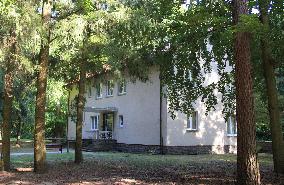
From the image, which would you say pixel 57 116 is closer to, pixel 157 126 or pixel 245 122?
pixel 157 126

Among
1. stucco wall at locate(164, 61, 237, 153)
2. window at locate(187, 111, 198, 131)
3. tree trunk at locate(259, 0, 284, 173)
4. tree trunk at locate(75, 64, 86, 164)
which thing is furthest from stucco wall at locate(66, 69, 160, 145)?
tree trunk at locate(259, 0, 284, 173)

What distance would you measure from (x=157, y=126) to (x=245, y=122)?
61.3 feet

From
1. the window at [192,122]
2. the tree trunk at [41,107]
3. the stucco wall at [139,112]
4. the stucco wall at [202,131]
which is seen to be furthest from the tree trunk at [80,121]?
the window at [192,122]

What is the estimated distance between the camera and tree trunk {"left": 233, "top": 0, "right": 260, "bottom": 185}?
34.4 feet

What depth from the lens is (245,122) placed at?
10.5 m

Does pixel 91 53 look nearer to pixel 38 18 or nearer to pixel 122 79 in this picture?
pixel 122 79

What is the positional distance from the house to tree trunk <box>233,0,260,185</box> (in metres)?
15.4

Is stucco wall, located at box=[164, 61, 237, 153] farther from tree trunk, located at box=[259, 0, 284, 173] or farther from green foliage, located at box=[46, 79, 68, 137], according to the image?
green foliage, located at box=[46, 79, 68, 137]

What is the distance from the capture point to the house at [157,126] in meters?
28.5

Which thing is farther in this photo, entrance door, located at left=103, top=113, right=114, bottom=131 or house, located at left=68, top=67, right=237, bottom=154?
entrance door, located at left=103, top=113, right=114, bottom=131

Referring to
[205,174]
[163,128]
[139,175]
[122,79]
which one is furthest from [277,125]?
Result: [163,128]

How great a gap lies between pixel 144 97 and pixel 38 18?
1782cm

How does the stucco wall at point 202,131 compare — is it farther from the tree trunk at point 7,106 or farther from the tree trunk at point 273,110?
the tree trunk at point 7,106

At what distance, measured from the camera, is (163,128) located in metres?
28.5
